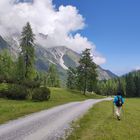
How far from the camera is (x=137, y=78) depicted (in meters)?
153

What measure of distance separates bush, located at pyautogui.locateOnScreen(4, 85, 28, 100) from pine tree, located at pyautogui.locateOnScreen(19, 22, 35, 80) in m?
21.2

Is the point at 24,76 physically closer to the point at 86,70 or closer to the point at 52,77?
the point at 86,70

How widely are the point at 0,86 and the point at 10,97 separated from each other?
3948 millimetres

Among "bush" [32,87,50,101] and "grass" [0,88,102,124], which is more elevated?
"bush" [32,87,50,101]

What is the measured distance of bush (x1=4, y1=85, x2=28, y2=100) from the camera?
43.0 meters

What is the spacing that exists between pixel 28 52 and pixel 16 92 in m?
24.1

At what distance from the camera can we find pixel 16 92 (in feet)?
142

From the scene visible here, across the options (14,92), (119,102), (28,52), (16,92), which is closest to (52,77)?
(28,52)

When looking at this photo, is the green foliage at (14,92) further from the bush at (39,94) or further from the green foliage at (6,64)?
the green foliage at (6,64)

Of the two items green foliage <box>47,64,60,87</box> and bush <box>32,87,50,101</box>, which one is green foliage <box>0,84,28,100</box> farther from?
green foliage <box>47,64,60,87</box>

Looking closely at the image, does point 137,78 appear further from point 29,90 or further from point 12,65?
point 29,90

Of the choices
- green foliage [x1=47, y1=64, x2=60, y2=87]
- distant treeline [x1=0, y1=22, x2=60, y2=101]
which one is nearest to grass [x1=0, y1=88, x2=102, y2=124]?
distant treeline [x1=0, y1=22, x2=60, y2=101]

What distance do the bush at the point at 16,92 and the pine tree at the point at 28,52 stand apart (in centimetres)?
2122

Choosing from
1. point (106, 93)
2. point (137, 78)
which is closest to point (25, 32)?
point (137, 78)
